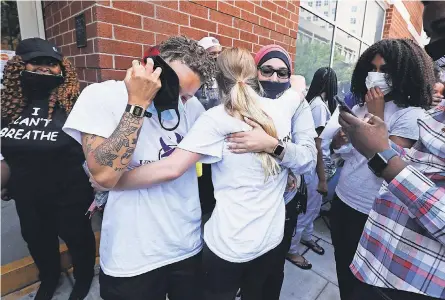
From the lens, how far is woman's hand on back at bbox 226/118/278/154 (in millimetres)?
1202

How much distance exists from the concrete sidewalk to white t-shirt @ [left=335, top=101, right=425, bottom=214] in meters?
1.08

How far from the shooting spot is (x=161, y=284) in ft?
4.22

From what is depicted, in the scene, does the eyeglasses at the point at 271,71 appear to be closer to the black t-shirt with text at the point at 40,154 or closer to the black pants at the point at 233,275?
the black pants at the point at 233,275

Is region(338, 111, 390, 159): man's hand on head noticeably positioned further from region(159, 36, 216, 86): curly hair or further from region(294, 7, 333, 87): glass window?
region(294, 7, 333, 87): glass window

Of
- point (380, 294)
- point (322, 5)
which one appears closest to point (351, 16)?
point (322, 5)

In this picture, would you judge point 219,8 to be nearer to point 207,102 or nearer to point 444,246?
point 207,102

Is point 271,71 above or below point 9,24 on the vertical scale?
below

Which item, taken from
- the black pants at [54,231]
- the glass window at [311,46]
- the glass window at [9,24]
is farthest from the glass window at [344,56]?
Result: the glass window at [9,24]

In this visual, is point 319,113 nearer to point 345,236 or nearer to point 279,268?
point 345,236

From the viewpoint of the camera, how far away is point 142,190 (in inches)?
46.6

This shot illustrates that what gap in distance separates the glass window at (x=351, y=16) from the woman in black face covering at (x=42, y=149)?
5189 mm

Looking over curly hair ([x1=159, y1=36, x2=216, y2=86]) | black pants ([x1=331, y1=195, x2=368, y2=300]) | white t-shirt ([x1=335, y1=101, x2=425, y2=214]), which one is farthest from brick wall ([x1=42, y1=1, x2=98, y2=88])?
black pants ([x1=331, y1=195, x2=368, y2=300])

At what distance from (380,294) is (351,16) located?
620 cm

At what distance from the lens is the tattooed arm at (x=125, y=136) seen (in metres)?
0.95
